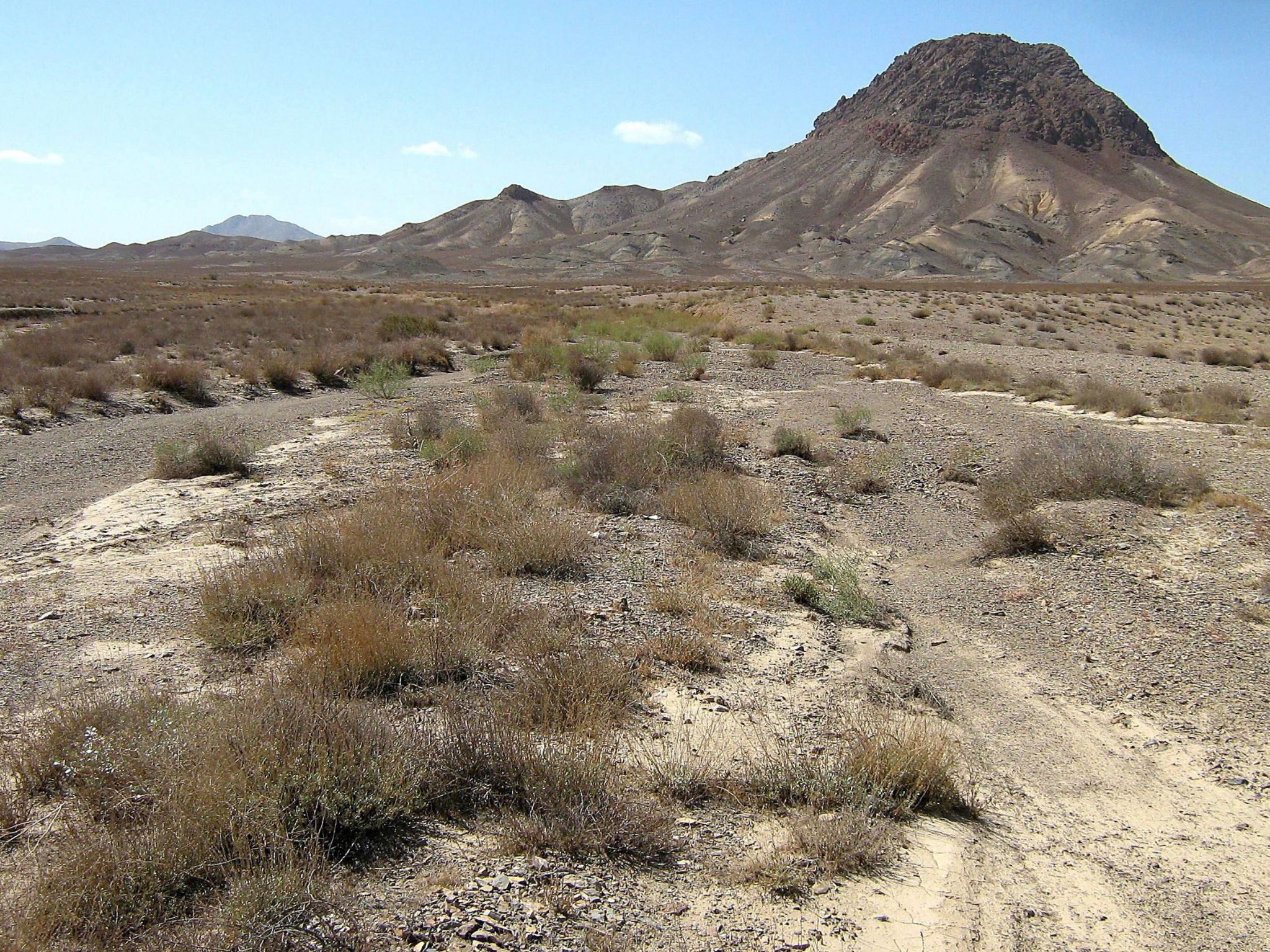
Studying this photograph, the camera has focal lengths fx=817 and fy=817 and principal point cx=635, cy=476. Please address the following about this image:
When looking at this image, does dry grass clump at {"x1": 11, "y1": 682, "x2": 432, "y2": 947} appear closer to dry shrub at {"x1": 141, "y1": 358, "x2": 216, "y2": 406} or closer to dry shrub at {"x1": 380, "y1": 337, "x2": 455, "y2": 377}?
dry shrub at {"x1": 141, "y1": 358, "x2": 216, "y2": 406}

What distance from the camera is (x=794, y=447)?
12.4 metres

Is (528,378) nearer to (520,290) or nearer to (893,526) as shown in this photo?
(893,526)

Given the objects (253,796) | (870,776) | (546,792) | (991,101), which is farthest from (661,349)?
(991,101)

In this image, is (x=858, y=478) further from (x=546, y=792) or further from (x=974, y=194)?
(x=974, y=194)

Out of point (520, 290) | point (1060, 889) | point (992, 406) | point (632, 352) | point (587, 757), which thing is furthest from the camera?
point (520, 290)

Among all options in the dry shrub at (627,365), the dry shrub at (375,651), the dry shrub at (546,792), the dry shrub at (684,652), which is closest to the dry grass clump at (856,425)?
the dry shrub at (627,365)

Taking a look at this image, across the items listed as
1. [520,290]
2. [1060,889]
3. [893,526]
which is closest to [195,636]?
[1060,889]

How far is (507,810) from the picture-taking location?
3.85 m

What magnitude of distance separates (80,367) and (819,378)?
17928mm

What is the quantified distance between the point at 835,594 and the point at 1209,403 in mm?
10857

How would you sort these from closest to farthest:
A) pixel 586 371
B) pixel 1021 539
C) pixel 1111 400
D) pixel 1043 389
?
pixel 1021 539, pixel 1111 400, pixel 1043 389, pixel 586 371

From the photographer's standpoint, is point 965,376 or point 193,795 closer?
point 193,795

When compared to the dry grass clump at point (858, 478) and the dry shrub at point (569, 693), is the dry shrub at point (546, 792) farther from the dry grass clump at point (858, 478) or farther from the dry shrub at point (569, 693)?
the dry grass clump at point (858, 478)

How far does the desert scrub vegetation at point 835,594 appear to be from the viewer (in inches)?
271
